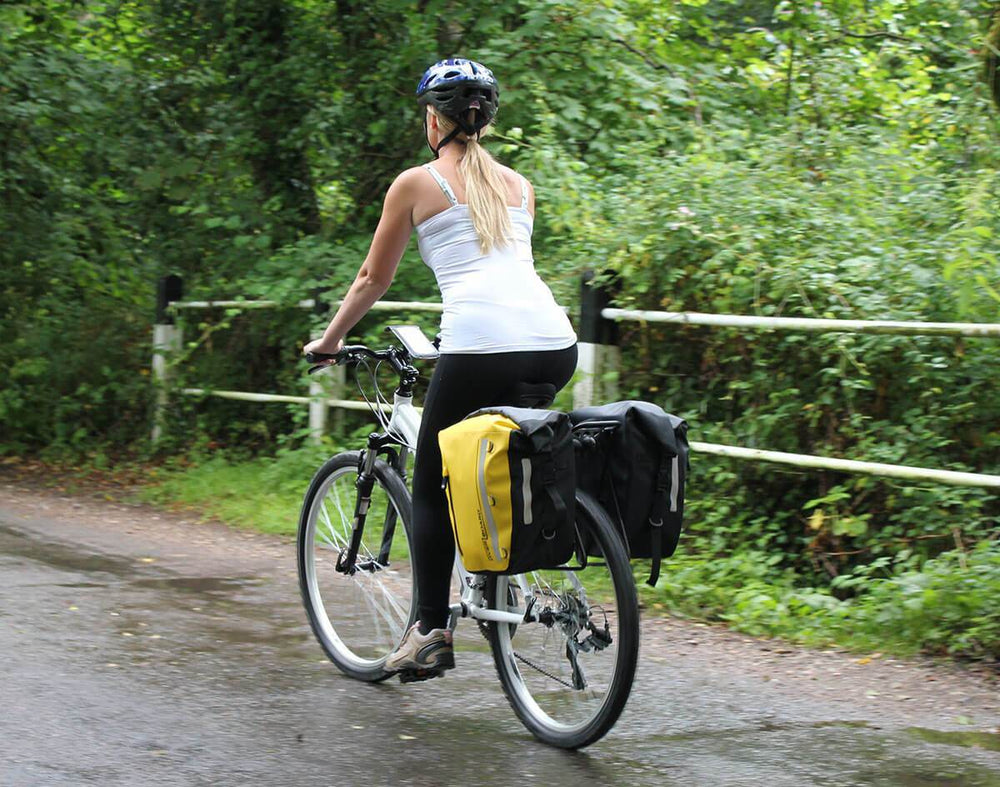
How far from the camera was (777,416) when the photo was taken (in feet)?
21.2

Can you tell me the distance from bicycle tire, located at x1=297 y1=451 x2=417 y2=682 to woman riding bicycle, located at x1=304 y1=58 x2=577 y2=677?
0.48 metres

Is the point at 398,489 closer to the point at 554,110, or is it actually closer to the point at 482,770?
the point at 482,770

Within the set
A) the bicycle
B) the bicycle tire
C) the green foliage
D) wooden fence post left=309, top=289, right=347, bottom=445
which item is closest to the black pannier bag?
the bicycle

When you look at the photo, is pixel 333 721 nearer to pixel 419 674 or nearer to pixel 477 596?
pixel 419 674

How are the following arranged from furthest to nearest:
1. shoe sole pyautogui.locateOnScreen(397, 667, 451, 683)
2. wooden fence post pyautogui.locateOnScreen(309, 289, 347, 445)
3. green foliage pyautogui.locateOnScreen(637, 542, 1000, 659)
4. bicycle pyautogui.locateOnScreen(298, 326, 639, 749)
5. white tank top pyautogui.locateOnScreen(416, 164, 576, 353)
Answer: wooden fence post pyautogui.locateOnScreen(309, 289, 347, 445) → green foliage pyautogui.locateOnScreen(637, 542, 1000, 659) → shoe sole pyautogui.locateOnScreen(397, 667, 451, 683) → white tank top pyautogui.locateOnScreen(416, 164, 576, 353) → bicycle pyautogui.locateOnScreen(298, 326, 639, 749)

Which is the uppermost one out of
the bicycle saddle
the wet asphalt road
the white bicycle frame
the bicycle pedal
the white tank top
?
the white tank top

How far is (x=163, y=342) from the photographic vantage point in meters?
11.3

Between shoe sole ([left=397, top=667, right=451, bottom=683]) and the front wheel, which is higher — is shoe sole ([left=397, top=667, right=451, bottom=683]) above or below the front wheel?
below

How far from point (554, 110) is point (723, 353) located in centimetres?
366

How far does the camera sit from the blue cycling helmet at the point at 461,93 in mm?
4211

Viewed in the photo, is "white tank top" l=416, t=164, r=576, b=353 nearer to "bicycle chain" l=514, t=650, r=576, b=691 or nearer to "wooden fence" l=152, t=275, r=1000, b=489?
"bicycle chain" l=514, t=650, r=576, b=691

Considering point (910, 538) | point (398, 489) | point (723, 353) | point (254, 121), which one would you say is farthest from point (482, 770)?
point (254, 121)

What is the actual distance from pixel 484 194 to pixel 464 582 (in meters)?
1.32

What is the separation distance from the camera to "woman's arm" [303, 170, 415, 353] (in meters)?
4.18
